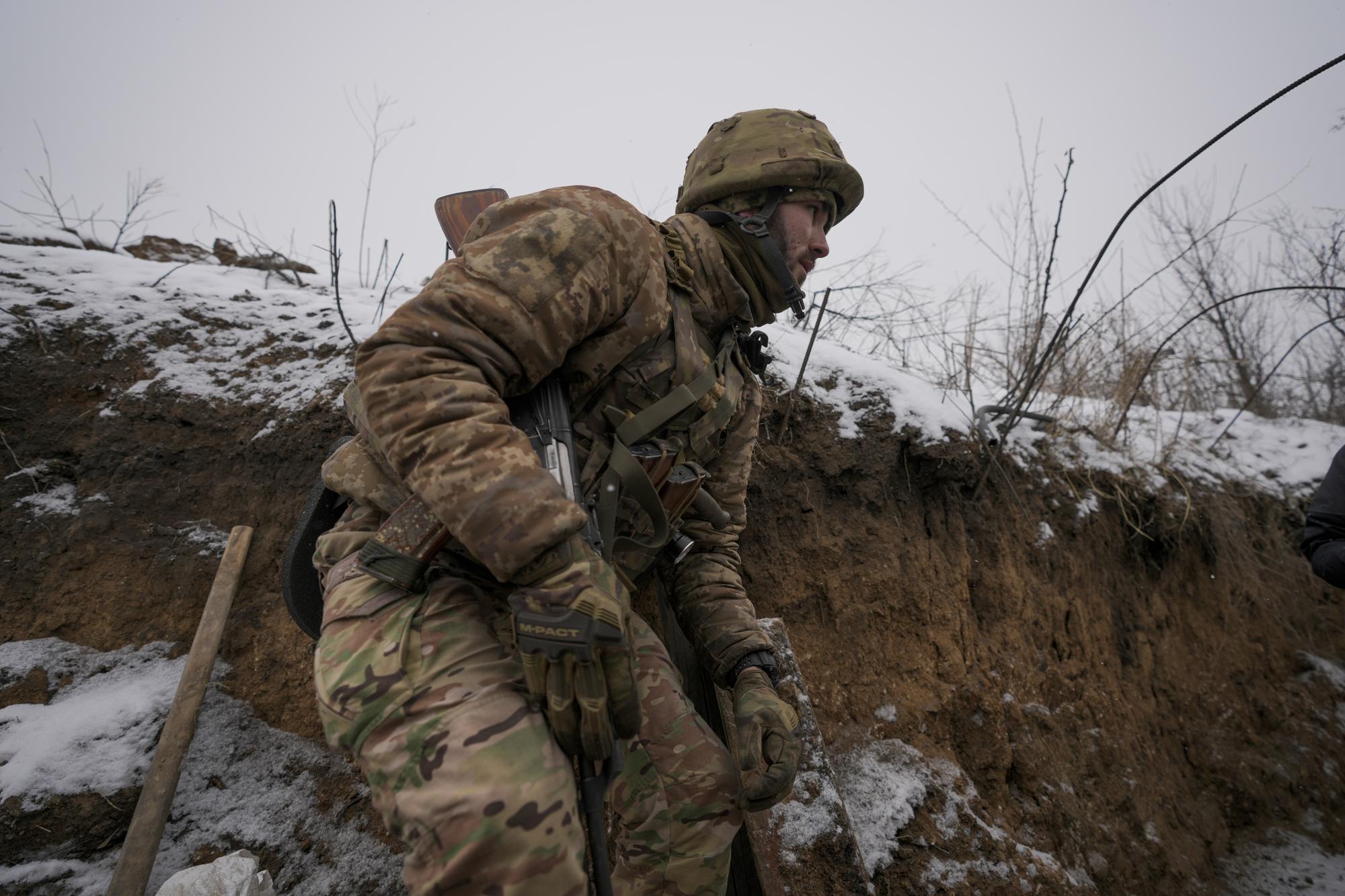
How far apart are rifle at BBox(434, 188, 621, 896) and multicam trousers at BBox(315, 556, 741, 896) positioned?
0.06m

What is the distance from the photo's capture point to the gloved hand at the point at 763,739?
170cm

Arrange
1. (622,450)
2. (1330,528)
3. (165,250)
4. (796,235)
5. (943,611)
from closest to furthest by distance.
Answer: (622,450) < (796,235) < (1330,528) < (943,611) < (165,250)

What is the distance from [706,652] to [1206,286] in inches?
349

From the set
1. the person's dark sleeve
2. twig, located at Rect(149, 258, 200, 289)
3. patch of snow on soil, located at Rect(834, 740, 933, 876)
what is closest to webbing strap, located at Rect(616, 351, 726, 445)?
patch of snow on soil, located at Rect(834, 740, 933, 876)

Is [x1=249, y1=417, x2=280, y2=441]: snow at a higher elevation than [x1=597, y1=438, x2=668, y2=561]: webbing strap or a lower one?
higher

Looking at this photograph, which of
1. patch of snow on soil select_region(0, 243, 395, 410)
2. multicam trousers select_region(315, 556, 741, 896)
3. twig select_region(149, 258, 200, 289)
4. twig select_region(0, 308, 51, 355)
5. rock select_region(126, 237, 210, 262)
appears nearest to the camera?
multicam trousers select_region(315, 556, 741, 896)

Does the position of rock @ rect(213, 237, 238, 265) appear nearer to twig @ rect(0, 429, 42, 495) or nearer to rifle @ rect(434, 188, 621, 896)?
twig @ rect(0, 429, 42, 495)

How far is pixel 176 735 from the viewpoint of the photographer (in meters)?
2.21

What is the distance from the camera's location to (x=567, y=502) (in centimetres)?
128

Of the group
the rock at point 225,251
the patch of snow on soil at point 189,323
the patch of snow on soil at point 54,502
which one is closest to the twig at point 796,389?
the patch of snow on soil at point 189,323

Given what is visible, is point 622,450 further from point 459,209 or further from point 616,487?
point 459,209

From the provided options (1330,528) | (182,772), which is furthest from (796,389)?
(182,772)

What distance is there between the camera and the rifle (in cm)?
134

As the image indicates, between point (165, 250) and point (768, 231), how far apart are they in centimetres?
408
